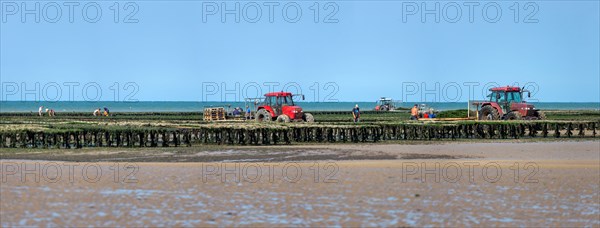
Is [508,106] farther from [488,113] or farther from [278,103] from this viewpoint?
[278,103]

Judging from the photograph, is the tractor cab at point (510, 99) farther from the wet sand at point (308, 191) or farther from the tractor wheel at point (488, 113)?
the wet sand at point (308, 191)

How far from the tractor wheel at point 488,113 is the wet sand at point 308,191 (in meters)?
16.4

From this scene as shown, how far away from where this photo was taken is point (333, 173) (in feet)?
61.7

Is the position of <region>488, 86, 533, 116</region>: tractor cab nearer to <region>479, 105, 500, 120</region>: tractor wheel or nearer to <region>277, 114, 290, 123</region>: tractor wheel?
<region>479, 105, 500, 120</region>: tractor wheel

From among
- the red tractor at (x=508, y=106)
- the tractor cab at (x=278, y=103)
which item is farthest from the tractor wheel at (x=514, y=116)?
the tractor cab at (x=278, y=103)

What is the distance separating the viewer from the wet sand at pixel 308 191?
40.3ft

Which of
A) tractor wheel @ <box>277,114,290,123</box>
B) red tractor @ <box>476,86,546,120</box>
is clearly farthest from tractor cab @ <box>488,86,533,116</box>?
tractor wheel @ <box>277,114,290,123</box>

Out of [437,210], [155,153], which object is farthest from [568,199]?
[155,153]

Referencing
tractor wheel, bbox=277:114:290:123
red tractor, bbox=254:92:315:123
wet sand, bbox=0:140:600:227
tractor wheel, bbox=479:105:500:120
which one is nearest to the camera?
wet sand, bbox=0:140:600:227

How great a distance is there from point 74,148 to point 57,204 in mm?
14201

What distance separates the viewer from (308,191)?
15336 millimetres

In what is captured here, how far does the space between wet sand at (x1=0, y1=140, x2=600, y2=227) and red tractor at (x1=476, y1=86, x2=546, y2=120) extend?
16309 millimetres

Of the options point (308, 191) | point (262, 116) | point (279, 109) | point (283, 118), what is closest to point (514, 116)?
point (283, 118)

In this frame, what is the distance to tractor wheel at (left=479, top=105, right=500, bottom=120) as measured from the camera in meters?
40.3
